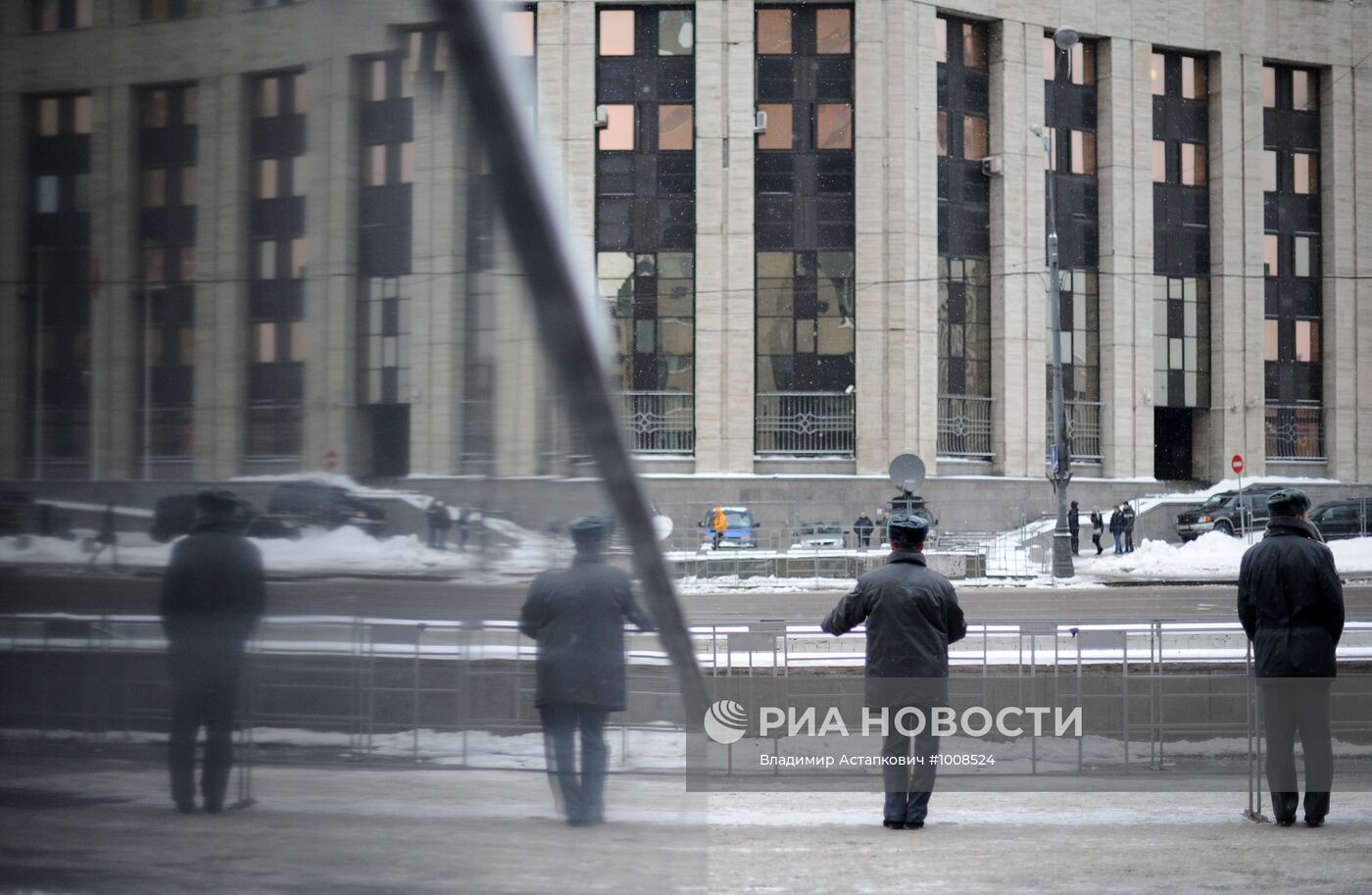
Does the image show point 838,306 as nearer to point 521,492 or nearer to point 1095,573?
point 1095,573

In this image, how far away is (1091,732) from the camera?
955 cm

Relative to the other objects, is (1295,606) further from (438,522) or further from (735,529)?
(735,529)

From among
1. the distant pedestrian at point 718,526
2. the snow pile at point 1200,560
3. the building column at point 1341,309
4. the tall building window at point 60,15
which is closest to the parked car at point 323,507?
the tall building window at point 60,15

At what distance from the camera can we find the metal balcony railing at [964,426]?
4222 cm

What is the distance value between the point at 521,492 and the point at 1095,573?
3109cm

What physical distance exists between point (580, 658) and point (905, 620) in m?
5.10

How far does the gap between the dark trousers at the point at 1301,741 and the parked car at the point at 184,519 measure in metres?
6.28

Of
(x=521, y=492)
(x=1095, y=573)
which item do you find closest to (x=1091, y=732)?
(x=521, y=492)

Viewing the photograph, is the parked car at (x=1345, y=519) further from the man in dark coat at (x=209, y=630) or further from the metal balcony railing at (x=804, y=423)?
the man in dark coat at (x=209, y=630)

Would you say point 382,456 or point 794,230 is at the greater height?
point 794,230

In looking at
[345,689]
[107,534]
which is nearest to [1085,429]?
[345,689]

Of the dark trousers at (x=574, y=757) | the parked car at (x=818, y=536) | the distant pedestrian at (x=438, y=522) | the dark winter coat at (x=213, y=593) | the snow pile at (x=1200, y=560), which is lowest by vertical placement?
the snow pile at (x=1200, y=560)

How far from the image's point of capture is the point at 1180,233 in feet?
151

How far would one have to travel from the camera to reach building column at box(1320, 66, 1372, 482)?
4697 centimetres
